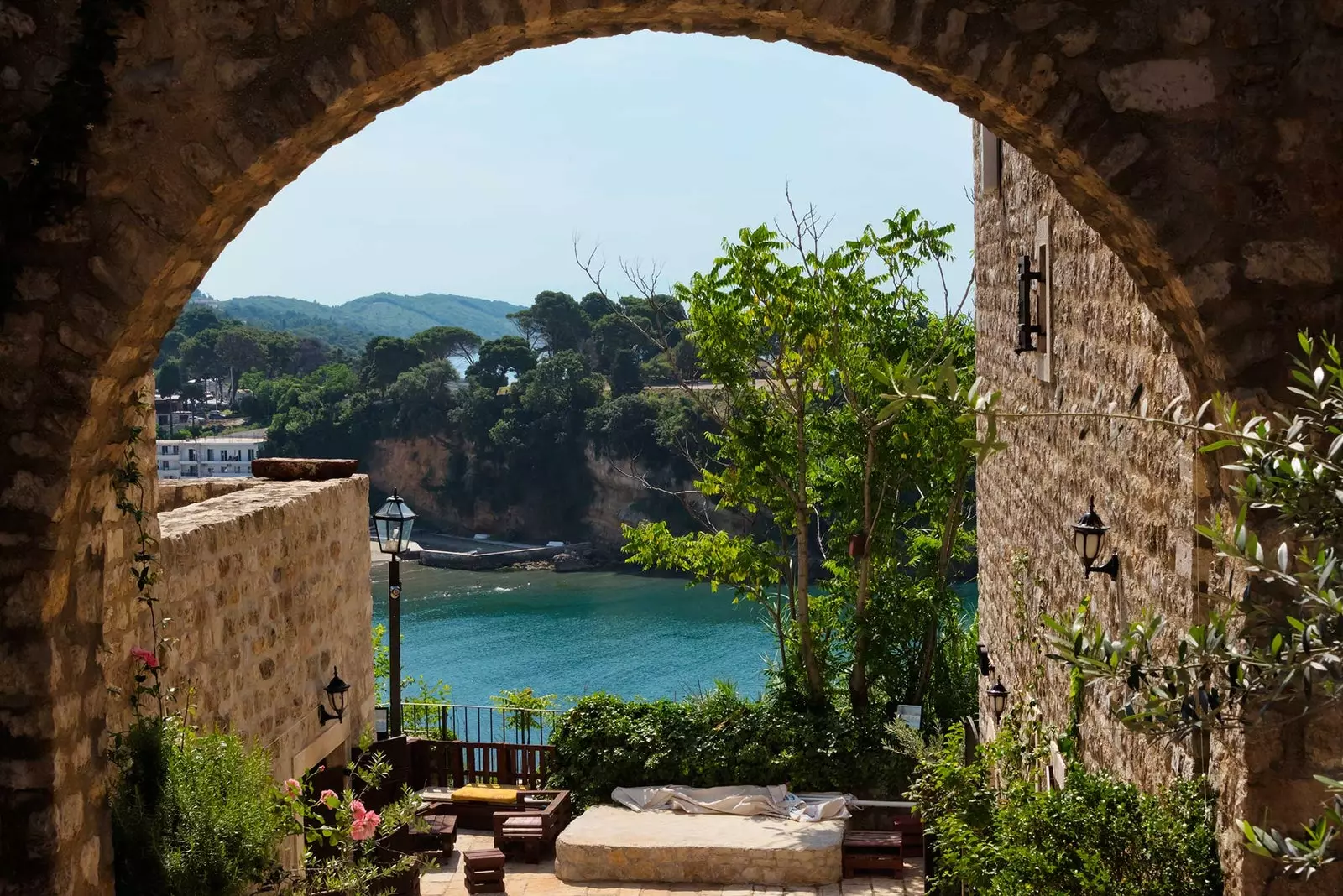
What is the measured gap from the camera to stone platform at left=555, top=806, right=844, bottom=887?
25.5 feet

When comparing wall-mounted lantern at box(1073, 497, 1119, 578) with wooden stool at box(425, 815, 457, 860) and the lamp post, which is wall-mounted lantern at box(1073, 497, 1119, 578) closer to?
the lamp post

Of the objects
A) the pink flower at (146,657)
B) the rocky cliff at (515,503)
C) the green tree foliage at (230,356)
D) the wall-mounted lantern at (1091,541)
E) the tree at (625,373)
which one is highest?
the green tree foliage at (230,356)

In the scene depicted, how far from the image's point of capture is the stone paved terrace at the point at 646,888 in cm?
757

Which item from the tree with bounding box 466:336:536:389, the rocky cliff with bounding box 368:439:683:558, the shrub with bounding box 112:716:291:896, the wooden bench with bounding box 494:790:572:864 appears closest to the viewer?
the shrub with bounding box 112:716:291:896

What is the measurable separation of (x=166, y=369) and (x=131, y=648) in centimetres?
6641

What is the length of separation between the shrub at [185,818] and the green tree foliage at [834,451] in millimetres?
7762

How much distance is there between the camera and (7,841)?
305cm

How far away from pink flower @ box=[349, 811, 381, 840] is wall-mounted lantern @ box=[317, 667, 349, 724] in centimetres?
199

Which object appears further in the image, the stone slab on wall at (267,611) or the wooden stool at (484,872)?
the wooden stool at (484,872)

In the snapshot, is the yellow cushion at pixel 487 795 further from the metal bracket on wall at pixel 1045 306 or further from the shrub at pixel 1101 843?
the shrub at pixel 1101 843

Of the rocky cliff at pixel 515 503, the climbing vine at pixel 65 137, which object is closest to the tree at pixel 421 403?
the rocky cliff at pixel 515 503

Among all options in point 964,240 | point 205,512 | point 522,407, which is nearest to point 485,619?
point 522,407

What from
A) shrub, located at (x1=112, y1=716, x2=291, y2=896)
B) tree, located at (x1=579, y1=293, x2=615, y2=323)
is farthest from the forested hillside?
shrub, located at (x1=112, y1=716, x2=291, y2=896)

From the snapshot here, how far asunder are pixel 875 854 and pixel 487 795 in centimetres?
278
